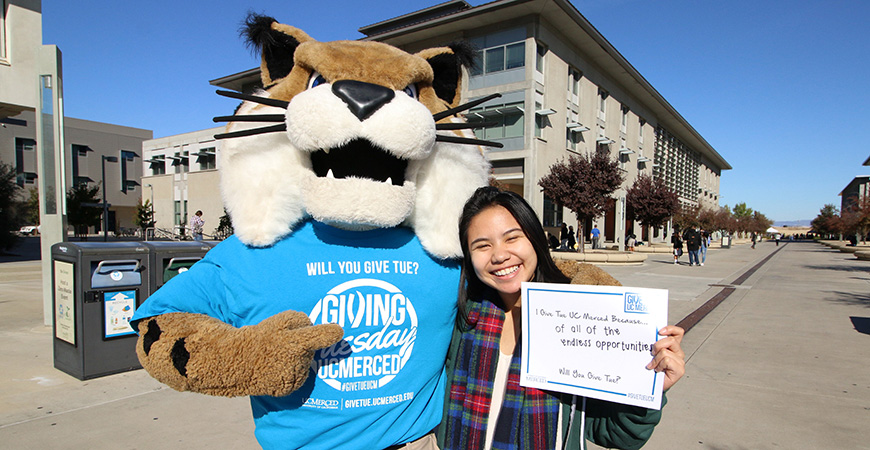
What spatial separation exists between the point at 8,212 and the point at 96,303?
961 inches

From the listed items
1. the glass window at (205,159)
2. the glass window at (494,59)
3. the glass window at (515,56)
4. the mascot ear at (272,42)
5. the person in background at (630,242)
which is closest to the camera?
the mascot ear at (272,42)

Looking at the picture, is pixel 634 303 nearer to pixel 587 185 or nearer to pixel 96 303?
pixel 96 303

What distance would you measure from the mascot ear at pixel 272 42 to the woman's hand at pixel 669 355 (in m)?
1.58

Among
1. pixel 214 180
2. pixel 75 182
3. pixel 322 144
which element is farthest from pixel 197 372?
pixel 75 182

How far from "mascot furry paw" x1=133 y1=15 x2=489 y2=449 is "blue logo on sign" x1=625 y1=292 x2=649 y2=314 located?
59cm

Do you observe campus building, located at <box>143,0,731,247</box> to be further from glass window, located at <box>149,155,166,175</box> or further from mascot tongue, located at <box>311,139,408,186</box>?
glass window, located at <box>149,155,166,175</box>

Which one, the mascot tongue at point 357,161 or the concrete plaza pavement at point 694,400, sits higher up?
the mascot tongue at point 357,161

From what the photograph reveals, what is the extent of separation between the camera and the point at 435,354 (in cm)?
163

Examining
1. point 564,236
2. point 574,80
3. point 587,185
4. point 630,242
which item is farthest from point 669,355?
point 630,242

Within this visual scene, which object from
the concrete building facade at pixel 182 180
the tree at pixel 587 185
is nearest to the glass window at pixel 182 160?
the concrete building facade at pixel 182 180

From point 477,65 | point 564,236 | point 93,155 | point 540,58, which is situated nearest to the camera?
point 477,65

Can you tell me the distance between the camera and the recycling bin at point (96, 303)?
14.1 feet

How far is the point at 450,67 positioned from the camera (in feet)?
6.50

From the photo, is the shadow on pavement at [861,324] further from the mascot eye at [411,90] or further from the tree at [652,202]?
the tree at [652,202]
